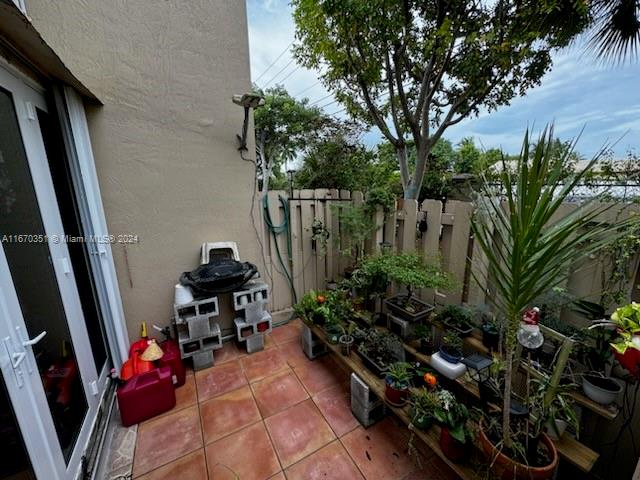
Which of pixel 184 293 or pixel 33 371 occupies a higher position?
pixel 33 371

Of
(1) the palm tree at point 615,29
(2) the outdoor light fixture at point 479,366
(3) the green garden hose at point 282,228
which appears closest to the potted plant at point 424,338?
(2) the outdoor light fixture at point 479,366

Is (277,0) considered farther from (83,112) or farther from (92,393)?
(92,393)

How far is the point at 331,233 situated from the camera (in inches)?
126

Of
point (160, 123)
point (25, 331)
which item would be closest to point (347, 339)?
point (25, 331)

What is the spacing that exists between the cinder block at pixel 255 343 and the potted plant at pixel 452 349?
176 centimetres

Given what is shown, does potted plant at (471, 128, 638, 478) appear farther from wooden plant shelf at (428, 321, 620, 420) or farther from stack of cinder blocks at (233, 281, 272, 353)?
stack of cinder blocks at (233, 281, 272, 353)

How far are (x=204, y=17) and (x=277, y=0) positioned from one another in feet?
7.89

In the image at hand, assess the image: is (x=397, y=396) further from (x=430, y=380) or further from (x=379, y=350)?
(x=379, y=350)

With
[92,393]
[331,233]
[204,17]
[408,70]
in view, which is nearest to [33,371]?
[92,393]

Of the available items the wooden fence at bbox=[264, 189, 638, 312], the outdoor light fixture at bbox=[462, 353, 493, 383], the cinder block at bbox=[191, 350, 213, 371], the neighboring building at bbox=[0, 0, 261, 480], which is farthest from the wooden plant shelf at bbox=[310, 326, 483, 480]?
the neighboring building at bbox=[0, 0, 261, 480]

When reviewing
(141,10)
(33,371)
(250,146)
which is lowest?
(33,371)

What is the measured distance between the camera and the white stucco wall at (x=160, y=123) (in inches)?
77.8

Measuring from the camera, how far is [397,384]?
1.53m

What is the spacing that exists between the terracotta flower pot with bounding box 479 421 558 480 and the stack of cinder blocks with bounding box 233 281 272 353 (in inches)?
77.9
